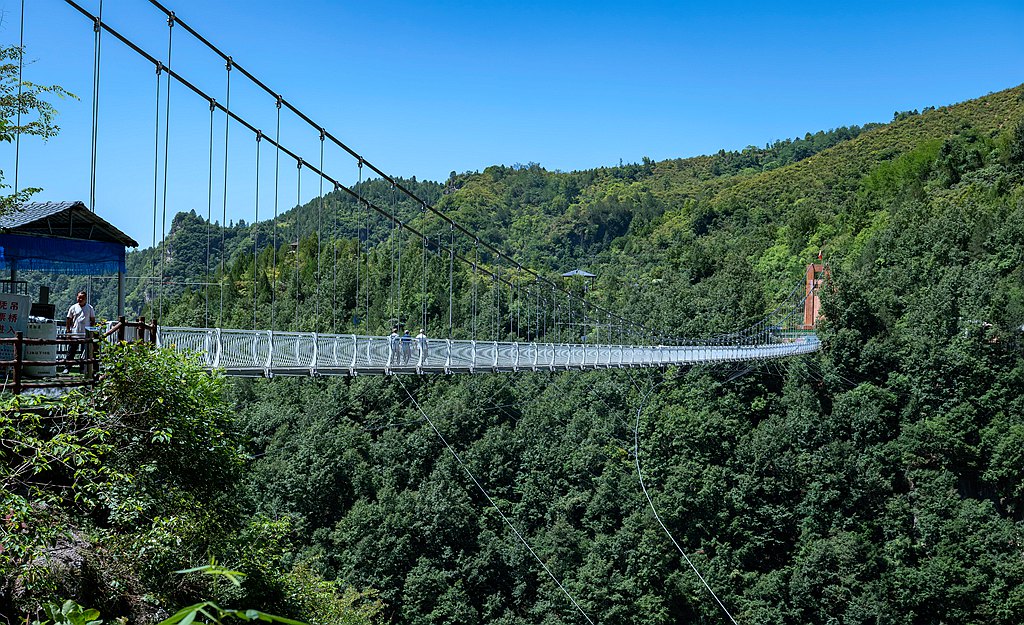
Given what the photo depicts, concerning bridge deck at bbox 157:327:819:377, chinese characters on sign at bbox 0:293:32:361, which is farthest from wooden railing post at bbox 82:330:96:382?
bridge deck at bbox 157:327:819:377

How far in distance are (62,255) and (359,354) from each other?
4163mm

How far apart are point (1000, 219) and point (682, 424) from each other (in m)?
14.2

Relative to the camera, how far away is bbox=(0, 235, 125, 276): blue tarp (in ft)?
25.1

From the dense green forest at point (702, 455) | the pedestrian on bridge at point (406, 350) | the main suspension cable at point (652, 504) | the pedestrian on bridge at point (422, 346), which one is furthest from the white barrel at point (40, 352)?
the main suspension cable at point (652, 504)

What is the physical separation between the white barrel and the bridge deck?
94 centimetres

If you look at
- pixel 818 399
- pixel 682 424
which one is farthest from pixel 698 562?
pixel 818 399

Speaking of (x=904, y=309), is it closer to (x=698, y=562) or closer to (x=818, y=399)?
(x=818, y=399)

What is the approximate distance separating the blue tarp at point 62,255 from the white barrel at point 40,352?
2.93ft

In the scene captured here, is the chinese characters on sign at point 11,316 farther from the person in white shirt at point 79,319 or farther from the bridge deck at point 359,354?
the bridge deck at point 359,354

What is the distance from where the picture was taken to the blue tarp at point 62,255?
25.1ft

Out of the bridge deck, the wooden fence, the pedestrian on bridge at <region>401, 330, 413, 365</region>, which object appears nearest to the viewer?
the wooden fence

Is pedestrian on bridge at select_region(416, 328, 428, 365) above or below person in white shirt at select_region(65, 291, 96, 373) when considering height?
below

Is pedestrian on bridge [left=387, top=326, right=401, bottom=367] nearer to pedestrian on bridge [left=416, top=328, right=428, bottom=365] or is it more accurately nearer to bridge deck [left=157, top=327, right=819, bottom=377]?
bridge deck [left=157, top=327, right=819, bottom=377]

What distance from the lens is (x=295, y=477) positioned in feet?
102
